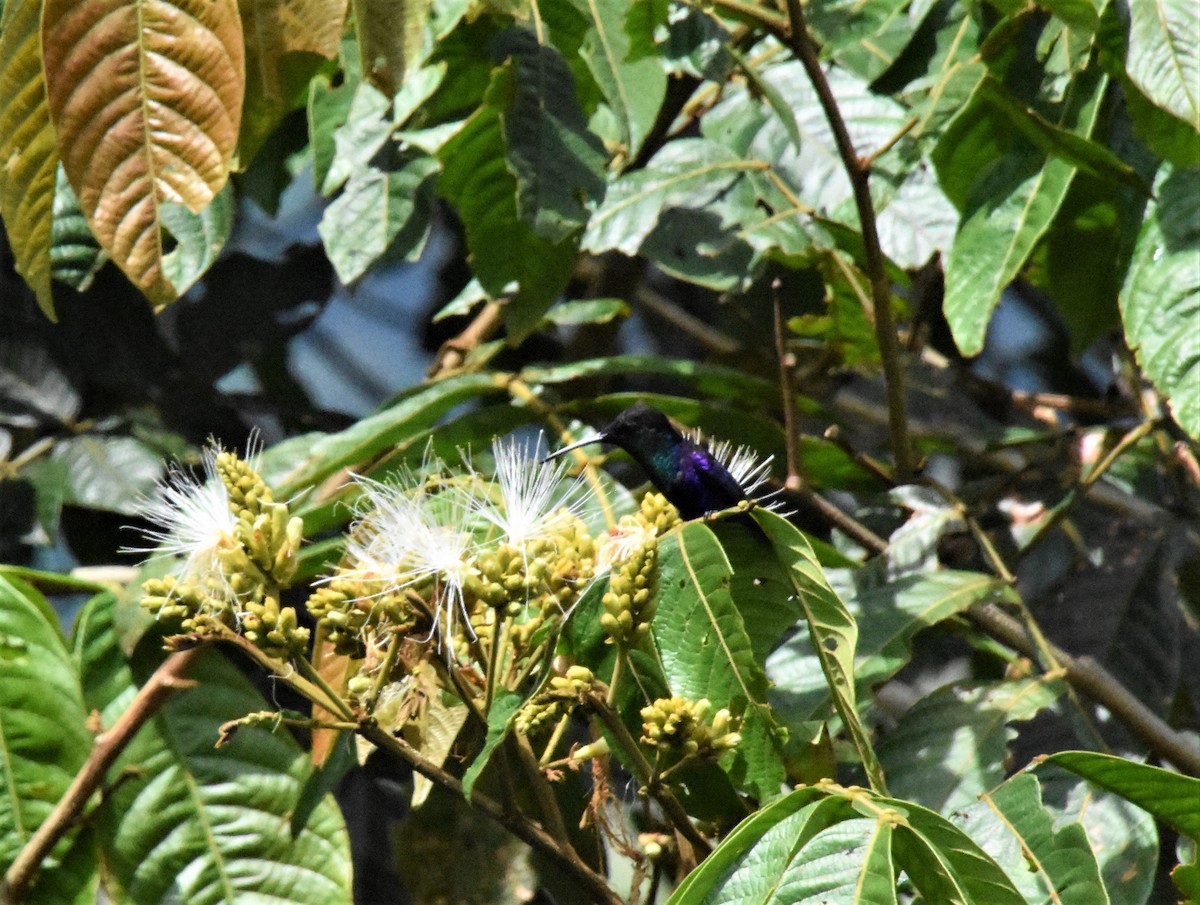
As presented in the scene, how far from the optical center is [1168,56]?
1.91m

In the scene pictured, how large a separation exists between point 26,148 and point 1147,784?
4.58ft

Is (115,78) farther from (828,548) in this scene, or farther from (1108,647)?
(1108,647)

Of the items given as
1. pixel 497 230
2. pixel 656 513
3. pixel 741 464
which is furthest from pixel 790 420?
pixel 656 513

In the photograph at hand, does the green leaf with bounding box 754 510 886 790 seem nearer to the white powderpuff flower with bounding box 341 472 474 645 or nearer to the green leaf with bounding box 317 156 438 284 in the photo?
the white powderpuff flower with bounding box 341 472 474 645

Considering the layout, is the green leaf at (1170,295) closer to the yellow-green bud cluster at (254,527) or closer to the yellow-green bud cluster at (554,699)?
the yellow-green bud cluster at (554,699)

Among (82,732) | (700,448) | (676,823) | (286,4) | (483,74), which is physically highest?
(286,4)

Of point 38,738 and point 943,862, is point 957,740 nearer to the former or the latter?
point 943,862

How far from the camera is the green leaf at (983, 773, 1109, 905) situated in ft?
5.25

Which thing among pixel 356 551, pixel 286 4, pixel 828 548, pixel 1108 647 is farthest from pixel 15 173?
pixel 1108 647

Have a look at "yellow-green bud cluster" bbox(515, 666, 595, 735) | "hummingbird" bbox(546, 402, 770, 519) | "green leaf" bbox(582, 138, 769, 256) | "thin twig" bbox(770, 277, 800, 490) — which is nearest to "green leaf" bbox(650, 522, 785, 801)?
"yellow-green bud cluster" bbox(515, 666, 595, 735)

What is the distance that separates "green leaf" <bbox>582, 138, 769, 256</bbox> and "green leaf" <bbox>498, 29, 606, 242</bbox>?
0.31 m

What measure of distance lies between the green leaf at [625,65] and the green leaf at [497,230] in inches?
10.7

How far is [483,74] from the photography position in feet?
7.55

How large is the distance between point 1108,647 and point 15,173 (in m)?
1.93
